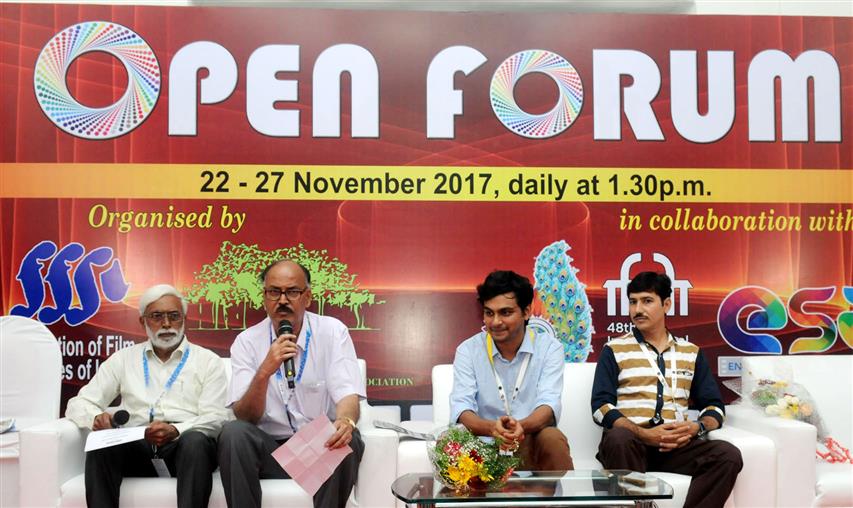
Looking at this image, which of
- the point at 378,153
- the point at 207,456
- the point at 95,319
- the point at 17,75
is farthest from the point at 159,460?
the point at 17,75

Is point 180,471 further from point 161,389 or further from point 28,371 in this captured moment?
point 28,371

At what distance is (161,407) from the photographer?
3766 millimetres

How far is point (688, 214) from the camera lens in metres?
4.70

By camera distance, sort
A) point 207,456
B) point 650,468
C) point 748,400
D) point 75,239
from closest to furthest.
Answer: point 207,456 → point 650,468 → point 748,400 → point 75,239

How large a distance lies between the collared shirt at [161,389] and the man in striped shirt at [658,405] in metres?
1.76

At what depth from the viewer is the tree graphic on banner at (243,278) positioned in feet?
14.9

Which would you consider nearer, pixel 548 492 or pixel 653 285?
pixel 548 492

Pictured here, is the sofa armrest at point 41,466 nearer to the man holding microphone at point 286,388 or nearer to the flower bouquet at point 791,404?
the man holding microphone at point 286,388

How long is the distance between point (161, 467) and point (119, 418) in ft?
1.03

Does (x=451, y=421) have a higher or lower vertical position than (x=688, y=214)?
lower

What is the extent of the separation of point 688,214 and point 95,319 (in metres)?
3.35

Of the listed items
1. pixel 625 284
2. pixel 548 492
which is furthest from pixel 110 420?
pixel 625 284

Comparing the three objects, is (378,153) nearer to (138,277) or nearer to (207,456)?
(138,277)

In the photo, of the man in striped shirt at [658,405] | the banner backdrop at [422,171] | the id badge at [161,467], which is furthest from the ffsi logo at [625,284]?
the id badge at [161,467]
